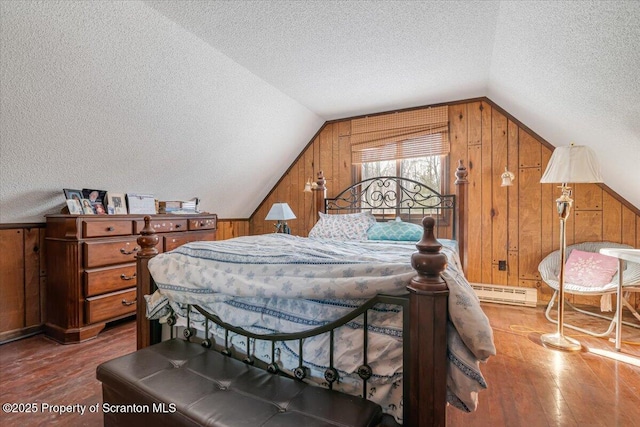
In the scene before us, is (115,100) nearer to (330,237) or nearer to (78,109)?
(78,109)

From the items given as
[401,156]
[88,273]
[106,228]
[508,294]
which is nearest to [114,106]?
[106,228]

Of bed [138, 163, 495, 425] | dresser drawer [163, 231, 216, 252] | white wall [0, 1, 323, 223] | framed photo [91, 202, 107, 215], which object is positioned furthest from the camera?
dresser drawer [163, 231, 216, 252]

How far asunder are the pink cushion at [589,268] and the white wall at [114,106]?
329cm

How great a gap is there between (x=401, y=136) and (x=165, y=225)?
290 centimetres

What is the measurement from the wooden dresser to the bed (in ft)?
3.68

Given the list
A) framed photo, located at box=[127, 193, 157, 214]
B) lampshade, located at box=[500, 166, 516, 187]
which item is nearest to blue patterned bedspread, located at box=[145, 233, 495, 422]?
framed photo, located at box=[127, 193, 157, 214]

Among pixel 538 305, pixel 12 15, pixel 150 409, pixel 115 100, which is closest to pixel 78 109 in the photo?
pixel 115 100

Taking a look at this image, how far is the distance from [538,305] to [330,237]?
2.35 m

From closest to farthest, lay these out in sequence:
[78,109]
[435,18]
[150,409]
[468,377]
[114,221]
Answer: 1. [468,377]
2. [150,409]
3. [435,18]
4. [78,109]
5. [114,221]

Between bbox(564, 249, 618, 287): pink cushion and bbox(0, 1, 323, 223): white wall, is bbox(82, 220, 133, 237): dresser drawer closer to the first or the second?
bbox(0, 1, 323, 223): white wall

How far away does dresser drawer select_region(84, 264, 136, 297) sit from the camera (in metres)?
2.49

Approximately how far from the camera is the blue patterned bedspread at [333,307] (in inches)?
38.6

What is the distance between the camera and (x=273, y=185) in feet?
15.6

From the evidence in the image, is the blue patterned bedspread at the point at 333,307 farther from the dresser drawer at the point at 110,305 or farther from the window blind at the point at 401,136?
the window blind at the point at 401,136
